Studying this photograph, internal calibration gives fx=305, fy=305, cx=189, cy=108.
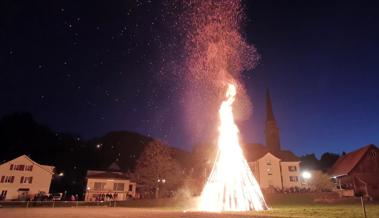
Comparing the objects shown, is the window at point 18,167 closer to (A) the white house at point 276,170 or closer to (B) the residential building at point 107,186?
(B) the residential building at point 107,186

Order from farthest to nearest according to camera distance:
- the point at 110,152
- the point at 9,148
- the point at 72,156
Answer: the point at 110,152, the point at 72,156, the point at 9,148

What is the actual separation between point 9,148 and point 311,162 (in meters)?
102

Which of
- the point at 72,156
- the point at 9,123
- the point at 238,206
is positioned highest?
the point at 9,123

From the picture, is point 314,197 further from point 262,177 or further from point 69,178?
point 69,178

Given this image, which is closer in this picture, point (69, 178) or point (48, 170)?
point (48, 170)

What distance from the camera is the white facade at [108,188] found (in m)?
65.3

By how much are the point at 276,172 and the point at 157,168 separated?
2743cm

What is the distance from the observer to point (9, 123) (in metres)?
84.9

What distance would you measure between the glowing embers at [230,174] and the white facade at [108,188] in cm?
3777

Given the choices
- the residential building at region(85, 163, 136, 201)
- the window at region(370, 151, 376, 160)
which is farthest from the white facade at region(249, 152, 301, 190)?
the residential building at region(85, 163, 136, 201)

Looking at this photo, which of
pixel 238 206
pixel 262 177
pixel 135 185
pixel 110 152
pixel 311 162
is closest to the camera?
pixel 238 206

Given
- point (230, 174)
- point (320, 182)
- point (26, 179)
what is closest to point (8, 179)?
point (26, 179)

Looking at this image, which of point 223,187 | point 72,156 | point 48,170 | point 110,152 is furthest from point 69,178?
point 223,187

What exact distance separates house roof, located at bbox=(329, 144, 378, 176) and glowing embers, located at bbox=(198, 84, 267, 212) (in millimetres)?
33629
